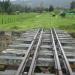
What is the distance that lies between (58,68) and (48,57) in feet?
6.96

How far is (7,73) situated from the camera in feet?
24.1

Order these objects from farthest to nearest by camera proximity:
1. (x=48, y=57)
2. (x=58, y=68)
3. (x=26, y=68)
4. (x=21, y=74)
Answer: (x=48, y=57), (x=26, y=68), (x=58, y=68), (x=21, y=74)

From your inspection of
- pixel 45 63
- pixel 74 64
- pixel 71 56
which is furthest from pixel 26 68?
pixel 71 56

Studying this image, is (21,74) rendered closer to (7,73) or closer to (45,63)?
(7,73)

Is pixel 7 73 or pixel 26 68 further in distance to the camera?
pixel 26 68

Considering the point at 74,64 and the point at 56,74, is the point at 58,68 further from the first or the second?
the point at 74,64

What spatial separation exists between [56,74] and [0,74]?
151 centimetres

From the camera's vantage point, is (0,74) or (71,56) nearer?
(0,74)

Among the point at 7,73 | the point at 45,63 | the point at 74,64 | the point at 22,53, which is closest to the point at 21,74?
the point at 7,73

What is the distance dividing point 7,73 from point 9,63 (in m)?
1.52

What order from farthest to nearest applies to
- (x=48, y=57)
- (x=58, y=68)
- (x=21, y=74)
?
(x=48, y=57), (x=58, y=68), (x=21, y=74)

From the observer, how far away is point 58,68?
7715mm

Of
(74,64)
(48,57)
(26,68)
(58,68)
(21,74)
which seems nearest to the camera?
(21,74)

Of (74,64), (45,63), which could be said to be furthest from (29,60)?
(74,64)
